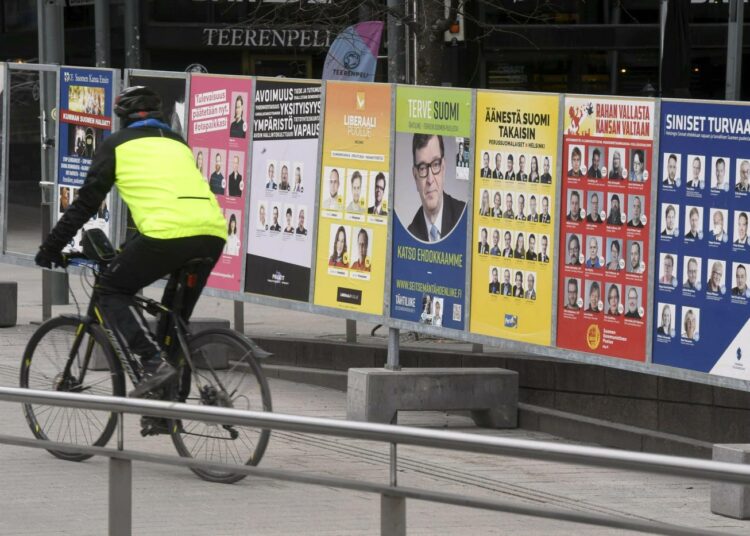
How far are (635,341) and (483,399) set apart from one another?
1542 millimetres

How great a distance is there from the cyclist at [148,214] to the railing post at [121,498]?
207 cm

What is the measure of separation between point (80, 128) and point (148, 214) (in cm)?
460

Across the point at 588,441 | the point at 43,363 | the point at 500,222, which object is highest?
the point at 500,222

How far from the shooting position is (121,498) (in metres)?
4.39

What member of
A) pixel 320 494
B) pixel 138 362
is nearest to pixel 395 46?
pixel 138 362

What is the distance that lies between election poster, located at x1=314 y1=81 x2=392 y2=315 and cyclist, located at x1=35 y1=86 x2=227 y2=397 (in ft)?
6.51

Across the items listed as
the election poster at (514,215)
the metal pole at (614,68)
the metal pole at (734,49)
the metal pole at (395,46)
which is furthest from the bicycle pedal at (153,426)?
the metal pole at (614,68)

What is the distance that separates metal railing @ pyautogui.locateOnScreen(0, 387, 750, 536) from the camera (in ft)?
9.96

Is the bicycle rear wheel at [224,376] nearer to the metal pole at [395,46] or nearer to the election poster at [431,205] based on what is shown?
the election poster at [431,205]

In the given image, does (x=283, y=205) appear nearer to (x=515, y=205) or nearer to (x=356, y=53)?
(x=515, y=205)

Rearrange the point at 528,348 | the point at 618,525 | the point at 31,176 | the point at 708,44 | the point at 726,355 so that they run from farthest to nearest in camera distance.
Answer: the point at 708,44 < the point at 31,176 < the point at 528,348 < the point at 726,355 < the point at 618,525

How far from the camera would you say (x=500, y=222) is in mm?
7883

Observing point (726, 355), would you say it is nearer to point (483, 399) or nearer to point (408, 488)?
point (483, 399)

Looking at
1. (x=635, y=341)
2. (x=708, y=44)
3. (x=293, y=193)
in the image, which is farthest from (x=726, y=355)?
(x=708, y=44)
